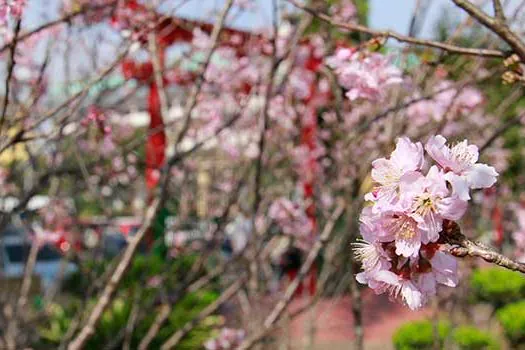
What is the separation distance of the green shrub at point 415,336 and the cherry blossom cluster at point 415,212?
5.22 m

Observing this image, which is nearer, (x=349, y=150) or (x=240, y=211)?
(x=349, y=150)

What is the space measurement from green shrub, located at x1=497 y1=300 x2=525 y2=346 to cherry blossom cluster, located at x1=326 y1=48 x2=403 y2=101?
527 cm

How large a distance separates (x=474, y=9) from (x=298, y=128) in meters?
3.67

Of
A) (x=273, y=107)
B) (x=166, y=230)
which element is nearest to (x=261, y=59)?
(x=273, y=107)

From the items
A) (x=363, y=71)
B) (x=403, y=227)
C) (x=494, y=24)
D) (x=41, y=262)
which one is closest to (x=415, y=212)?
(x=403, y=227)

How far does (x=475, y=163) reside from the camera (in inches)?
43.7

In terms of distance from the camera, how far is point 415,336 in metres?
6.40

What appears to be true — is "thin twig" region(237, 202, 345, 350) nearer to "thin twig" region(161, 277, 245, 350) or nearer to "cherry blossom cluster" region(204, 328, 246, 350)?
"thin twig" region(161, 277, 245, 350)

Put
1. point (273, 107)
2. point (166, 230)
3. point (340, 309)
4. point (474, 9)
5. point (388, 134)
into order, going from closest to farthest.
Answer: point (474, 9), point (388, 134), point (273, 107), point (166, 230), point (340, 309)

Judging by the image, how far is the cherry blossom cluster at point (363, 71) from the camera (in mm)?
2291

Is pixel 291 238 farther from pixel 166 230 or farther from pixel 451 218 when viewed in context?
pixel 451 218

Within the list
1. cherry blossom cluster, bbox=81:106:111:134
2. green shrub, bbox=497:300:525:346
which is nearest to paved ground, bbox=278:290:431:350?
green shrub, bbox=497:300:525:346

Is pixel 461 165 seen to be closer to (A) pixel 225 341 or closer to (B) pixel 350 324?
(A) pixel 225 341

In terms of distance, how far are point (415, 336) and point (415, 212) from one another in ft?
18.2
